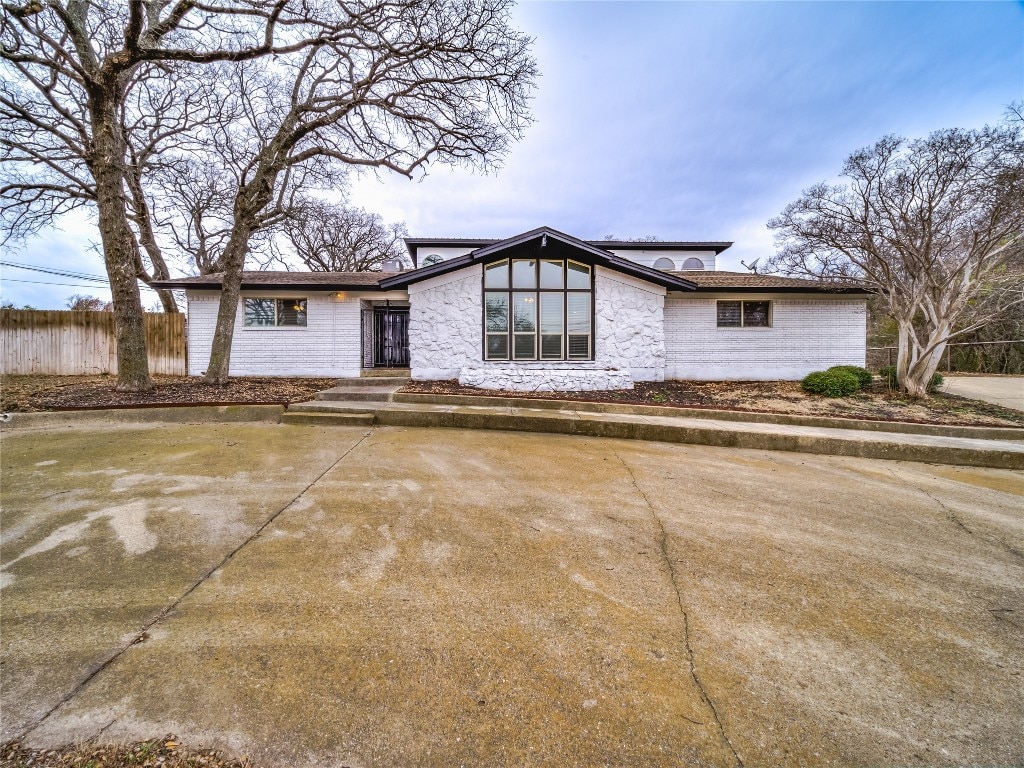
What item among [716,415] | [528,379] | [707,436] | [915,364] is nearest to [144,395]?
[528,379]

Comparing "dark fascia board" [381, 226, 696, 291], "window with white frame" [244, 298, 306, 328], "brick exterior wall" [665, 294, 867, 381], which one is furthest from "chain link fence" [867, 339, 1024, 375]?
"window with white frame" [244, 298, 306, 328]

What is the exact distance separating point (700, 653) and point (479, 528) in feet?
5.52

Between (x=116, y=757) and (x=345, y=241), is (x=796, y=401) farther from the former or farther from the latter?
(x=345, y=241)

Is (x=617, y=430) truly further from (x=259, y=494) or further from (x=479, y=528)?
(x=259, y=494)

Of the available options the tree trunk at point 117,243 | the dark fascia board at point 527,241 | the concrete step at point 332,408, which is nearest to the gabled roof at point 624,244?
the dark fascia board at point 527,241

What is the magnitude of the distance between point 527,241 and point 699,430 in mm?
5824

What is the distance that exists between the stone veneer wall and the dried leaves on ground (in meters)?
8.29

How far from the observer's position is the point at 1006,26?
23.2 feet

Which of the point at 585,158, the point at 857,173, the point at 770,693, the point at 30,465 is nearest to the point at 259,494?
the point at 30,465

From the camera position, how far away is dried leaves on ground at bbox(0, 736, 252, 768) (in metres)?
1.23

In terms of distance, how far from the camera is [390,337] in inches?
514

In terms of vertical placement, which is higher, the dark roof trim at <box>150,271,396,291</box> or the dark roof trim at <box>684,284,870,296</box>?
the dark roof trim at <box>150,271,396,291</box>

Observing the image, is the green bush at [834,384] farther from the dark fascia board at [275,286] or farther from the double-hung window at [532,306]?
the dark fascia board at [275,286]

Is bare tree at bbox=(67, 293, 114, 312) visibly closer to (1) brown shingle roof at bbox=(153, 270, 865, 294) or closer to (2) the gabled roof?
(1) brown shingle roof at bbox=(153, 270, 865, 294)
